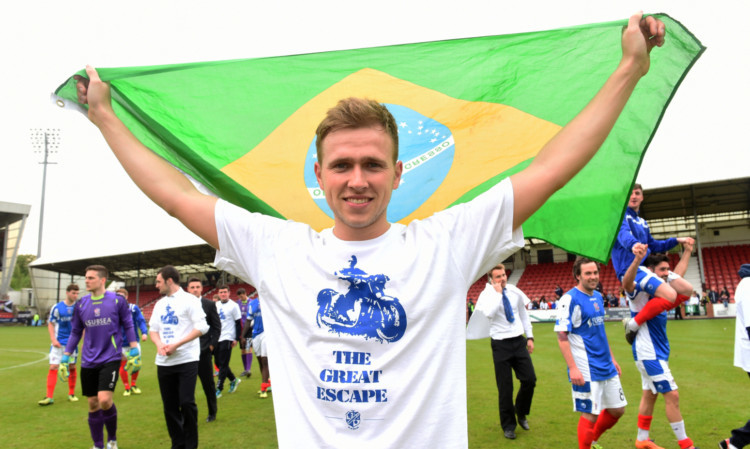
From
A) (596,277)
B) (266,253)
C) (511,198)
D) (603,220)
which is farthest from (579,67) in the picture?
(596,277)

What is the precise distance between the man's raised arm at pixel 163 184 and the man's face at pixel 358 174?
19.0 inches

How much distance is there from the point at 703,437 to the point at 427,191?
6.49 m

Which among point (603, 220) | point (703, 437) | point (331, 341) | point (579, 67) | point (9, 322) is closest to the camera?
point (331, 341)

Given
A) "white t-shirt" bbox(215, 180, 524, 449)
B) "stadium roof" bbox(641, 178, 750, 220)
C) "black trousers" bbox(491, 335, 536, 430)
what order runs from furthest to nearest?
"stadium roof" bbox(641, 178, 750, 220) → "black trousers" bbox(491, 335, 536, 430) → "white t-shirt" bbox(215, 180, 524, 449)

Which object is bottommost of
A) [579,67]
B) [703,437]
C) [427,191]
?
[703,437]

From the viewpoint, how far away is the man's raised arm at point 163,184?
1.94m

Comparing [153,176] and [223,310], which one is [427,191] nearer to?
[153,176]

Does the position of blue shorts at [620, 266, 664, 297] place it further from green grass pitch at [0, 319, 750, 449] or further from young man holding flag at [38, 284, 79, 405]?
young man holding flag at [38, 284, 79, 405]

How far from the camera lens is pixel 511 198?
1.84 metres

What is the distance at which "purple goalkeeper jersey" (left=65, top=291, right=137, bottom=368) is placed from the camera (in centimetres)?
744

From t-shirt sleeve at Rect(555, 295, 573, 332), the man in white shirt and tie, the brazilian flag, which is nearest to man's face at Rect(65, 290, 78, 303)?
the man in white shirt and tie

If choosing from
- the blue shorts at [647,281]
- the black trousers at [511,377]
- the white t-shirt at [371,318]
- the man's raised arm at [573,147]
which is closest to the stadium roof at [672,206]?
the black trousers at [511,377]

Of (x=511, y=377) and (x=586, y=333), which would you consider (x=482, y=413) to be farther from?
(x=586, y=333)

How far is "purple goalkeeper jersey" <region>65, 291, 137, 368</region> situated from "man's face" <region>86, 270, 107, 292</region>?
0.19 metres
